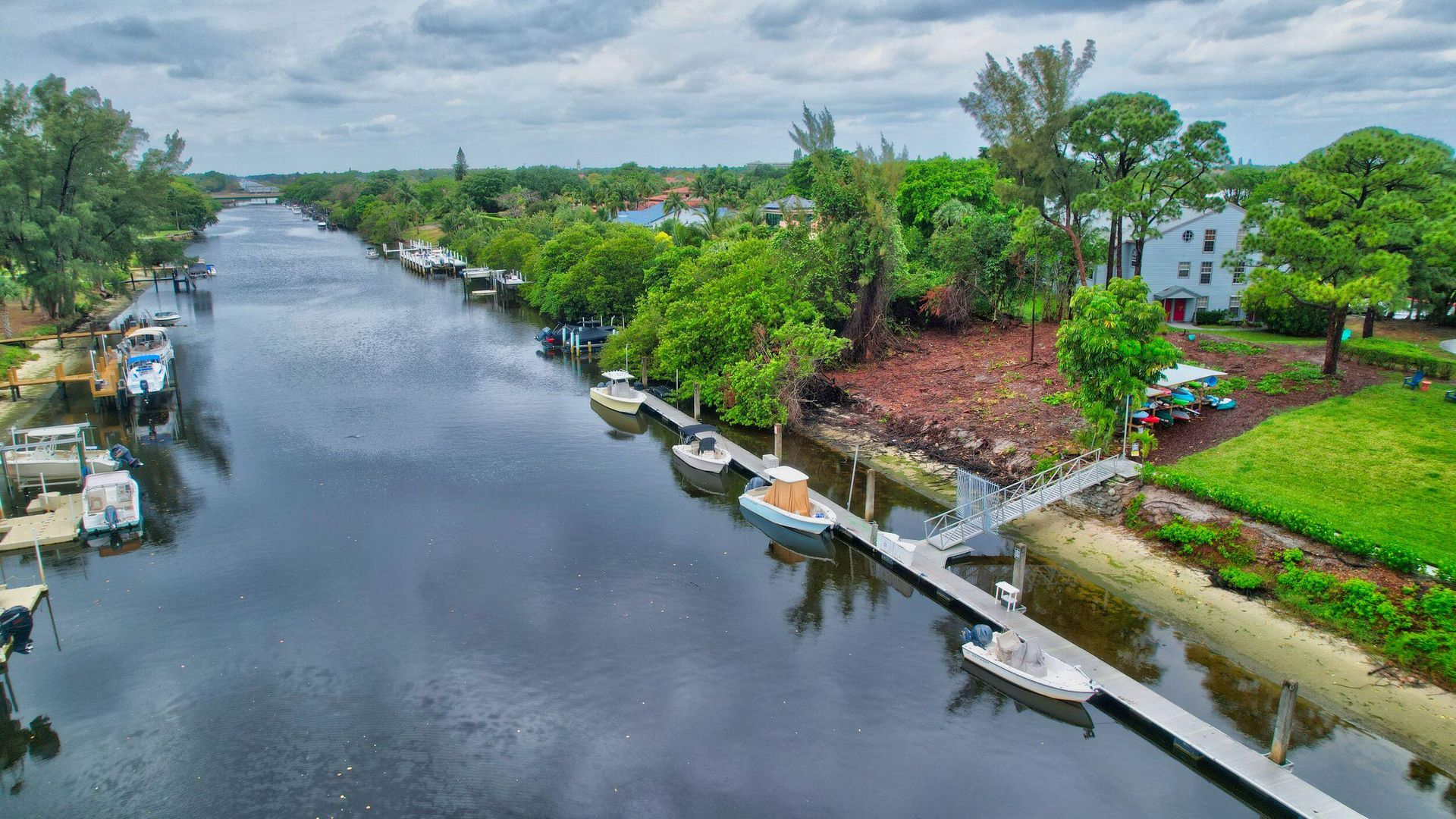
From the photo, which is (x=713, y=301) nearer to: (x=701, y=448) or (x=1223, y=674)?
(x=701, y=448)

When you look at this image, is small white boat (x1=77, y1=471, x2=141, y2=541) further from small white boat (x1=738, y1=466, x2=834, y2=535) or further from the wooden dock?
small white boat (x1=738, y1=466, x2=834, y2=535)

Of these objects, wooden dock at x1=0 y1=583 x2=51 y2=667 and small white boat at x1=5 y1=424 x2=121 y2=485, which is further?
small white boat at x1=5 y1=424 x2=121 y2=485

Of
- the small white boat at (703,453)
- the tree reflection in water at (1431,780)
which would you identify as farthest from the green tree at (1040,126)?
the tree reflection in water at (1431,780)

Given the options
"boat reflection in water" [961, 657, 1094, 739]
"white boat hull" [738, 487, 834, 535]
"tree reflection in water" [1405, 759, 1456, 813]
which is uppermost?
"white boat hull" [738, 487, 834, 535]

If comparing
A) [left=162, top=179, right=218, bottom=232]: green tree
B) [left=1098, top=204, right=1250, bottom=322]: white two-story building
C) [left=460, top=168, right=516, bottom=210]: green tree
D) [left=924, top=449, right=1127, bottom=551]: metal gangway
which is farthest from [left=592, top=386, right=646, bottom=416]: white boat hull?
[left=162, top=179, right=218, bottom=232]: green tree

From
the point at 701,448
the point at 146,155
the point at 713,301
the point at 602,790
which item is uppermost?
the point at 146,155

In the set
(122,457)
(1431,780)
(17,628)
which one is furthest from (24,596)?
(1431,780)

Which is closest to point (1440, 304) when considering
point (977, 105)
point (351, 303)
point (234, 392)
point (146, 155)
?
point (977, 105)
